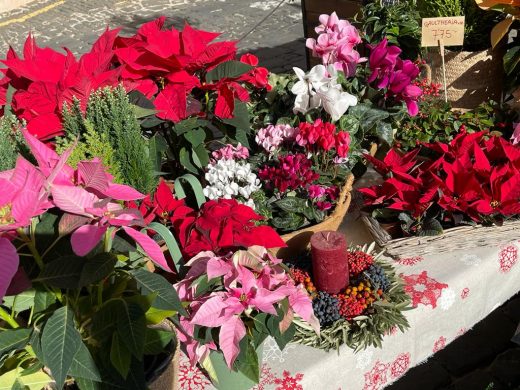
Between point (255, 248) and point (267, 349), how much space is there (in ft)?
0.85

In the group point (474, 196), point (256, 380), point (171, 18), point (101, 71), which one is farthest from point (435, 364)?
point (171, 18)

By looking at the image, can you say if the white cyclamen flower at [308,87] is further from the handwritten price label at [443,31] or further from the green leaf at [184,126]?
the handwritten price label at [443,31]

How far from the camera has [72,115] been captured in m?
1.38

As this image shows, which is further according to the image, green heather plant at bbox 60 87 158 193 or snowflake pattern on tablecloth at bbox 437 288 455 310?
snowflake pattern on tablecloth at bbox 437 288 455 310

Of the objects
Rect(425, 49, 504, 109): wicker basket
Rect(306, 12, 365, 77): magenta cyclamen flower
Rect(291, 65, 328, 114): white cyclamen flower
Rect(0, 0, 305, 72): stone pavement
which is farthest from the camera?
Rect(0, 0, 305, 72): stone pavement

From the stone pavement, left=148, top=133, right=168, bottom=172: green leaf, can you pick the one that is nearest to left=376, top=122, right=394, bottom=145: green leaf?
left=148, top=133, right=168, bottom=172: green leaf

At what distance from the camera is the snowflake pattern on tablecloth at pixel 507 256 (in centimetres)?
163

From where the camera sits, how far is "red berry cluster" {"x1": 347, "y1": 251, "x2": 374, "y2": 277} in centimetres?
145

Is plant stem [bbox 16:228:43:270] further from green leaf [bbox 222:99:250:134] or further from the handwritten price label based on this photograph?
the handwritten price label

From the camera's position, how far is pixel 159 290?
99 centimetres

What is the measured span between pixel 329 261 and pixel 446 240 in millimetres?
428

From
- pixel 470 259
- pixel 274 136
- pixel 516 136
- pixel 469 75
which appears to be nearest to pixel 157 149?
pixel 274 136

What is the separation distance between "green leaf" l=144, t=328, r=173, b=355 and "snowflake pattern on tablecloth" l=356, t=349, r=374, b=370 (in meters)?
0.51

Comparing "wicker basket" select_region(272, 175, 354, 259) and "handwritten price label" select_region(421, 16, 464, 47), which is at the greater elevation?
"handwritten price label" select_region(421, 16, 464, 47)
